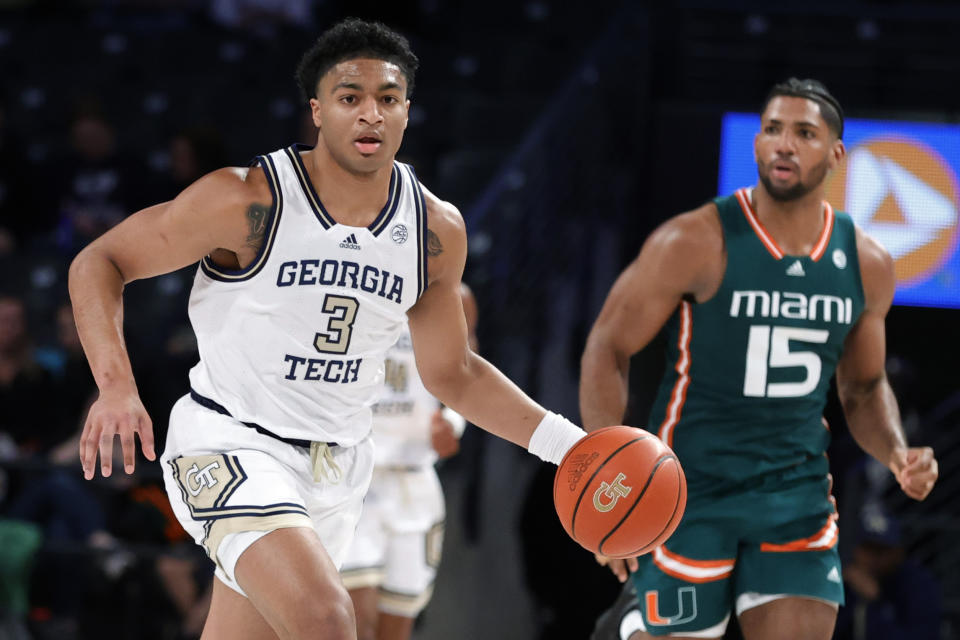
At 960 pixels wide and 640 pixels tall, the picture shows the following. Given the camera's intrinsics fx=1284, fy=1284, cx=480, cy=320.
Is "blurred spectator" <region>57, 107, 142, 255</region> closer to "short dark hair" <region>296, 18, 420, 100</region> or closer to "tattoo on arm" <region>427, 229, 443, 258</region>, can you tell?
"short dark hair" <region>296, 18, 420, 100</region>

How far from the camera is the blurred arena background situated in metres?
6.69

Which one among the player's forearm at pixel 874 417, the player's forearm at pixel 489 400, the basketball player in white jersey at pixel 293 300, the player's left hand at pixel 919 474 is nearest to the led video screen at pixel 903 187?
the player's forearm at pixel 874 417

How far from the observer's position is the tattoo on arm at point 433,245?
3.71m

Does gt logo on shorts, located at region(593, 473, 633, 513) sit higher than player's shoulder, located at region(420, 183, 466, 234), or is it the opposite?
player's shoulder, located at region(420, 183, 466, 234)

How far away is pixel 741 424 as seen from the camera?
4.23m

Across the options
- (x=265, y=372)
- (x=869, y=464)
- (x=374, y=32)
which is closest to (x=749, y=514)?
(x=265, y=372)

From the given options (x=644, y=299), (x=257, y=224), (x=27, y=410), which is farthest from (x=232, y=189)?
(x=27, y=410)

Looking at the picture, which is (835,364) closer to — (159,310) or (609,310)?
(609,310)

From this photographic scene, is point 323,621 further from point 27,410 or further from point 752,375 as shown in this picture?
point 27,410

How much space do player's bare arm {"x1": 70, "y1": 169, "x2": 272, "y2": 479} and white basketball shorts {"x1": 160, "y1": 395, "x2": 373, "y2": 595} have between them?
0.24 m

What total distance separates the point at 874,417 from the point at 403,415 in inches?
87.5

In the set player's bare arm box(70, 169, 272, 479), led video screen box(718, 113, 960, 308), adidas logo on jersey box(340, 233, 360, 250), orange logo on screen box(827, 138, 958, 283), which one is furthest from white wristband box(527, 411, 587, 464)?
orange logo on screen box(827, 138, 958, 283)

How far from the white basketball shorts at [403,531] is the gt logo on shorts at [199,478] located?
2.34 metres

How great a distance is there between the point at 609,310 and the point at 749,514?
804mm
